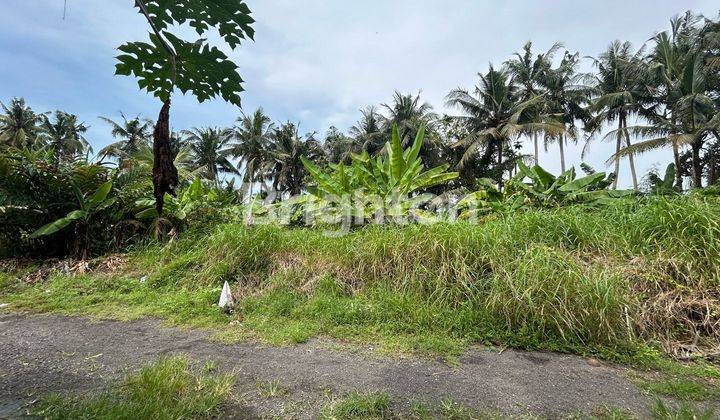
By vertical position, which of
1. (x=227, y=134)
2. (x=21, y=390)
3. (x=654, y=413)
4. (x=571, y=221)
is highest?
(x=227, y=134)

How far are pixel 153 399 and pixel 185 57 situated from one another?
1971mm

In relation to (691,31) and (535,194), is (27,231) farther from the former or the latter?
(691,31)

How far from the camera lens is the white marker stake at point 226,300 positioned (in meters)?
4.58

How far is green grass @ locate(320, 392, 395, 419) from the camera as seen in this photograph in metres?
2.25

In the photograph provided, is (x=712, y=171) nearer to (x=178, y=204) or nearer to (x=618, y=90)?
(x=618, y=90)

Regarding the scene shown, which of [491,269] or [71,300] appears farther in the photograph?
[71,300]

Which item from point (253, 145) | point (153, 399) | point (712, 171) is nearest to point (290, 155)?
point (253, 145)

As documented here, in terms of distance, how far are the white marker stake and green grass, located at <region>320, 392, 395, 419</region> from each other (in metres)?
2.61

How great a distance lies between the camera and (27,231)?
7082 millimetres

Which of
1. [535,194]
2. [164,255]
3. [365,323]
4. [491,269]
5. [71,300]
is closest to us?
[365,323]

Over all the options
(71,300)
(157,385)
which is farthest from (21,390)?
(71,300)

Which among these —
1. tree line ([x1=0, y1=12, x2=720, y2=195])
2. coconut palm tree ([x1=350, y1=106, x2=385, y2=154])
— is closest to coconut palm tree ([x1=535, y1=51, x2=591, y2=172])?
tree line ([x1=0, y1=12, x2=720, y2=195])

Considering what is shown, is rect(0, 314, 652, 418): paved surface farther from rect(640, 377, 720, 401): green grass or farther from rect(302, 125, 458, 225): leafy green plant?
A: rect(302, 125, 458, 225): leafy green plant

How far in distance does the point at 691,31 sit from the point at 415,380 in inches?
1051
